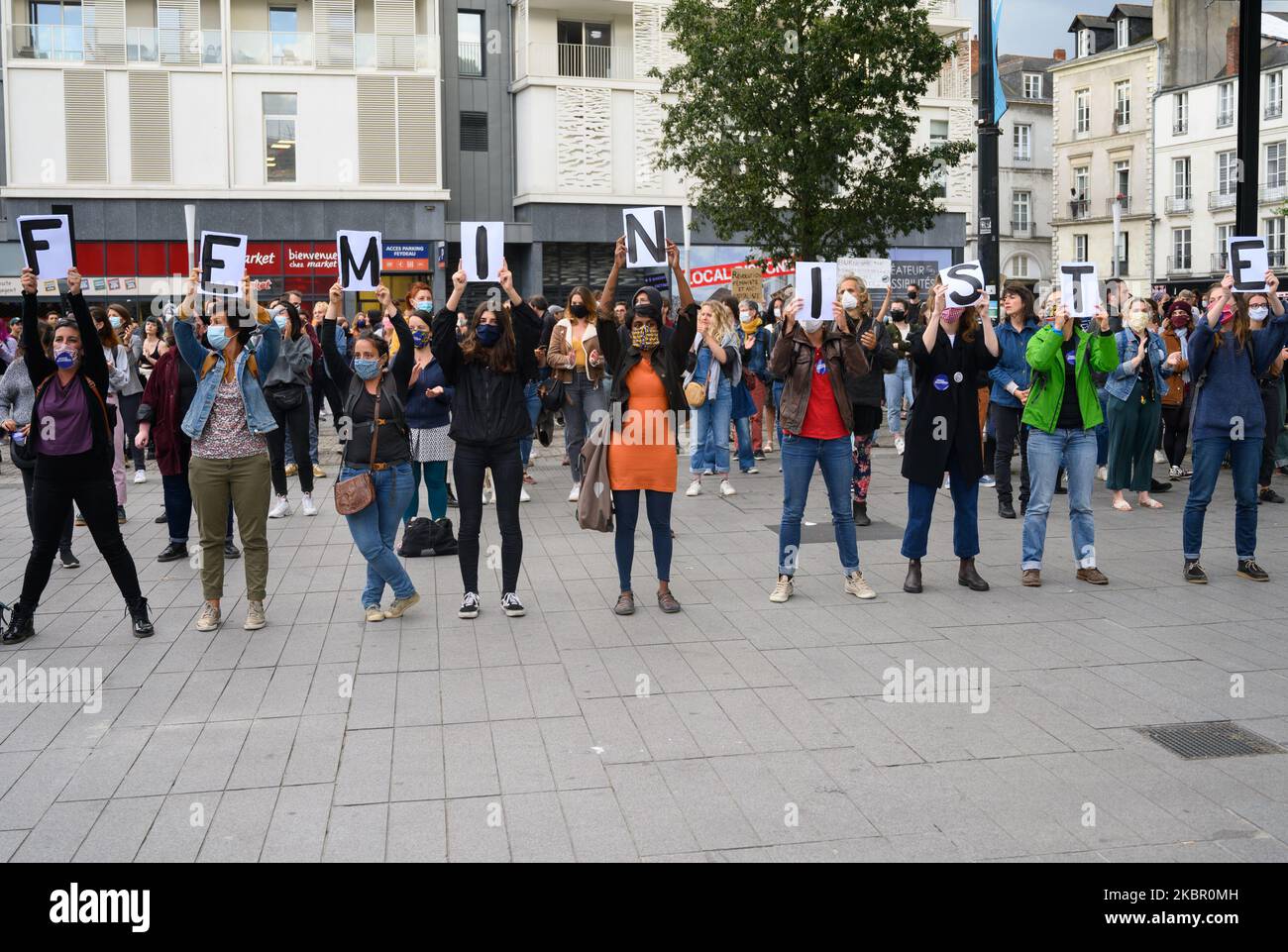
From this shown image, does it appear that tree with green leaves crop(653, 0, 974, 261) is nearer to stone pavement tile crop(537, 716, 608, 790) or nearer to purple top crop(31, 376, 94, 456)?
purple top crop(31, 376, 94, 456)

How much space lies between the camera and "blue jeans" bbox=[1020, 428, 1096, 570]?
28.6ft

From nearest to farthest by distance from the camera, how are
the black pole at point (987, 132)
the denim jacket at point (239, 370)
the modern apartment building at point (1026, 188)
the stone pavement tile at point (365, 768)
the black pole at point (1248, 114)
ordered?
1. the stone pavement tile at point (365, 768)
2. the denim jacket at point (239, 370)
3. the black pole at point (1248, 114)
4. the black pole at point (987, 132)
5. the modern apartment building at point (1026, 188)

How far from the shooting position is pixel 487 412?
309 inches

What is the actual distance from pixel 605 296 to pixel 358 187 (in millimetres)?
27129

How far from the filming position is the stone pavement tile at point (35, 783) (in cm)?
482

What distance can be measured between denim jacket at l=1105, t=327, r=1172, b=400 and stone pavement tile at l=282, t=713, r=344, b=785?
27.9 ft

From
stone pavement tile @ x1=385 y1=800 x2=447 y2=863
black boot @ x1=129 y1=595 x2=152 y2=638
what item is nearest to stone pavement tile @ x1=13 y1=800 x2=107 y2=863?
stone pavement tile @ x1=385 y1=800 x2=447 y2=863

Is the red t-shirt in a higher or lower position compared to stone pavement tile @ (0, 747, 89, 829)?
higher

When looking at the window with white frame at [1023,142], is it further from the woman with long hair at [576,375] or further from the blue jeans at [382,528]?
the blue jeans at [382,528]

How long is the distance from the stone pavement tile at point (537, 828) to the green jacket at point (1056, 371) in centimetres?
514

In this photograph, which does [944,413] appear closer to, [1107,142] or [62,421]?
[62,421]

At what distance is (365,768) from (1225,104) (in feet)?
190

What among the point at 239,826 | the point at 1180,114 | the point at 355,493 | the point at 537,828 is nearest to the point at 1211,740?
the point at 537,828

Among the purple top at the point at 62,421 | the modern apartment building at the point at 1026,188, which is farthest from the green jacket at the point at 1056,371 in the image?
the modern apartment building at the point at 1026,188
